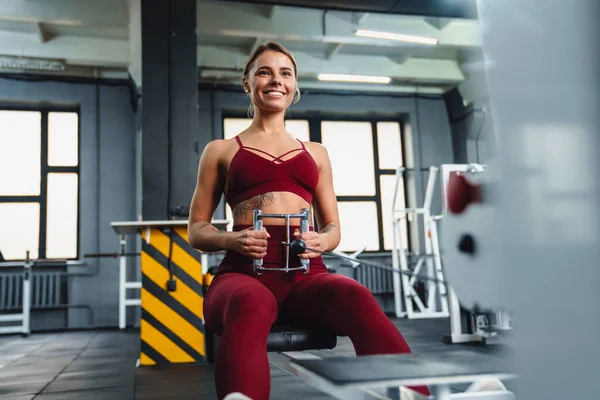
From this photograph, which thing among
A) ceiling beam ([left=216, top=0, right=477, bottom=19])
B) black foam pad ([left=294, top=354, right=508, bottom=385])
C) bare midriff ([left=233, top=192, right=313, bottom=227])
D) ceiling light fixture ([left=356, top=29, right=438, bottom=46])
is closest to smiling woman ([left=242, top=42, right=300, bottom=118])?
bare midriff ([left=233, top=192, right=313, bottom=227])

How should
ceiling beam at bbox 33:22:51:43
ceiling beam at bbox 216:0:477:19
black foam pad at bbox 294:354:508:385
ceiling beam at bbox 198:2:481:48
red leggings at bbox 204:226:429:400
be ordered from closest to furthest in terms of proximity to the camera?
black foam pad at bbox 294:354:508:385
red leggings at bbox 204:226:429:400
ceiling beam at bbox 216:0:477:19
ceiling beam at bbox 198:2:481:48
ceiling beam at bbox 33:22:51:43

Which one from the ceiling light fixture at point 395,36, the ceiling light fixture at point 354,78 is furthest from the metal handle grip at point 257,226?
the ceiling light fixture at point 354,78

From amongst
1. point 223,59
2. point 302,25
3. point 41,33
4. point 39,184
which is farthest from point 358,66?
point 39,184

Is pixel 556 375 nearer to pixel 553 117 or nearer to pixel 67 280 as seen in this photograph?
pixel 553 117

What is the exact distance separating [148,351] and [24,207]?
13.7 feet

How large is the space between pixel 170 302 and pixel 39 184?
4.16 metres

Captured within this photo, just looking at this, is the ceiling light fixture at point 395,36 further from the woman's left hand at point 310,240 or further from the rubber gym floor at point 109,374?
the woman's left hand at point 310,240

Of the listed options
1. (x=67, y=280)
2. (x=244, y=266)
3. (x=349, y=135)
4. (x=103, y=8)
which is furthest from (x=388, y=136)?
(x=244, y=266)

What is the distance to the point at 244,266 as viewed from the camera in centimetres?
112

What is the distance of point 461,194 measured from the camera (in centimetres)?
40

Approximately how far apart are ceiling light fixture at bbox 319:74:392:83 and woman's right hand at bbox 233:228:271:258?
5.73 m

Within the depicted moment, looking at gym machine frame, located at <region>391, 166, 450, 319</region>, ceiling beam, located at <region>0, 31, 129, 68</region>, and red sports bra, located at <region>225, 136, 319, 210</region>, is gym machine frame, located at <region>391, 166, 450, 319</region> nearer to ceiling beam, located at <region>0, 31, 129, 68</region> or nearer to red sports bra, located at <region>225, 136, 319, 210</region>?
ceiling beam, located at <region>0, 31, 129, 68</region>

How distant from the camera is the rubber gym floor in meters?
2.29

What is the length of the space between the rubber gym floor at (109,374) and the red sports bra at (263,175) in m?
0.37
